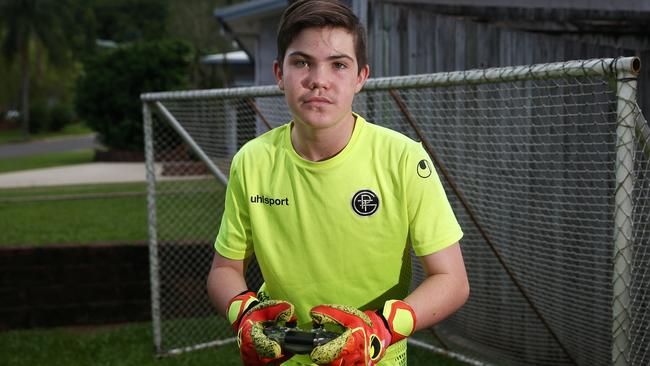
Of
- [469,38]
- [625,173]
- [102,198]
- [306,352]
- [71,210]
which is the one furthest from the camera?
[102,198]

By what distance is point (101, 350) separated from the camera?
21.7ft

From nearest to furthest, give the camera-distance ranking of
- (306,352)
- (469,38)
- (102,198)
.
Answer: (306,352) < (469,38) < (102,198)

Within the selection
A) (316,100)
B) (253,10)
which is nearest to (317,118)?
(316,100)

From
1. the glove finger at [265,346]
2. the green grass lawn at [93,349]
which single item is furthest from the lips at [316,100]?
the green grass lawn at [93,349]

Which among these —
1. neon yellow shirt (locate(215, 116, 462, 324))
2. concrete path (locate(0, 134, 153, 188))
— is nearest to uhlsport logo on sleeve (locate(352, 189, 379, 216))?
neon yellow shirt (locate(215, 116, 462, 324))

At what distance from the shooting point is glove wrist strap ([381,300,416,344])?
224cm

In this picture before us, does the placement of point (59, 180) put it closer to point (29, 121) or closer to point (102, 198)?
point (102, 198)

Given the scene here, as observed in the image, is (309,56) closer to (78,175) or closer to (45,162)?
(78,175)

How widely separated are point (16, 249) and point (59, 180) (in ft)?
41.7

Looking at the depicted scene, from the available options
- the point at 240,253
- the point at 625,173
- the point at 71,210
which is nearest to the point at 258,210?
the point at 240,253

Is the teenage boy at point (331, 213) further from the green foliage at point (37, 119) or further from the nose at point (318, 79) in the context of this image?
the green foliage at point (37, 119)

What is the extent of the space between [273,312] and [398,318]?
34 cm

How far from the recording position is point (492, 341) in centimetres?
605

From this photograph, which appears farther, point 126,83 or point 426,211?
point 126,83
